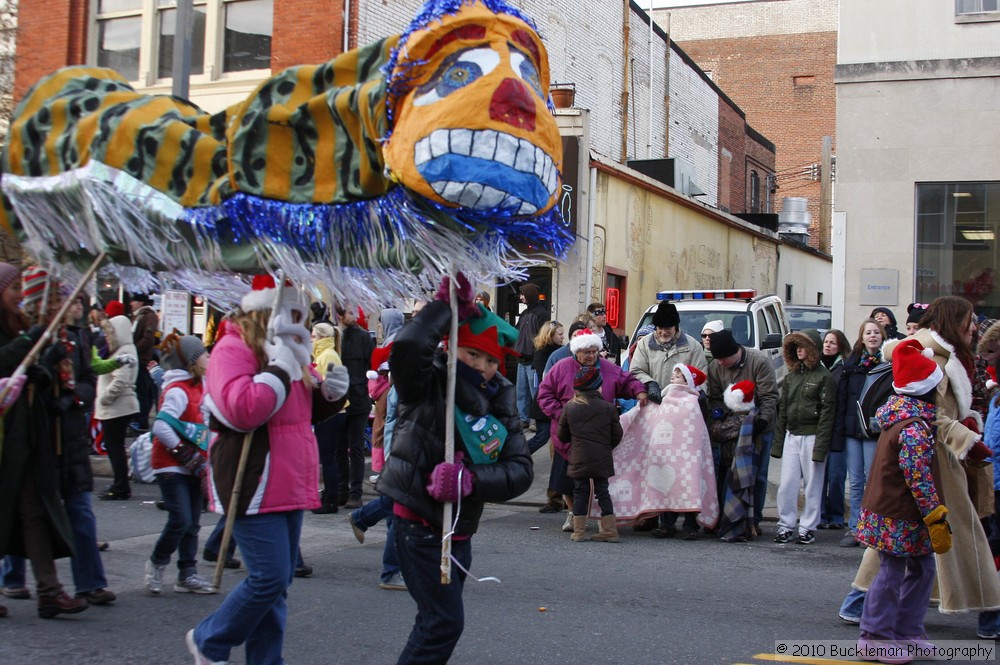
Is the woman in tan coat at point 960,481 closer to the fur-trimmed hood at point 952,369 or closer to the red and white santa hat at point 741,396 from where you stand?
the fur-trimmed hood at point 952,369

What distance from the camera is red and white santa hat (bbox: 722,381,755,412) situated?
927cm

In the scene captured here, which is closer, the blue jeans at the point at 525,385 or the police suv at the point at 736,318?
the blue jeans at the point at 525,385

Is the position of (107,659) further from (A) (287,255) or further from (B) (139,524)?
(B) (139,524)

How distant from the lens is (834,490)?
995cm

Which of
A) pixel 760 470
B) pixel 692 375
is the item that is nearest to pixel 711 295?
pixel 692 375

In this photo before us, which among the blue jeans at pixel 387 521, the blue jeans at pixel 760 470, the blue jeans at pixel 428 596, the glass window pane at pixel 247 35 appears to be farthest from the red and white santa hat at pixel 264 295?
the glass window pane at pixel 247 35

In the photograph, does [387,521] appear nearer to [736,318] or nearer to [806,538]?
[806,538]

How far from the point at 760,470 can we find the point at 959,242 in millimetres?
6431

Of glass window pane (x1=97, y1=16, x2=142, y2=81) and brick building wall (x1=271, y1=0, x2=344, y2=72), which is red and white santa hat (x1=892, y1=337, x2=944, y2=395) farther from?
glass window pane (x1=97, y1=16, x2=142, y2=81)

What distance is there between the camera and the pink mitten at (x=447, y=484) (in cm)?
411

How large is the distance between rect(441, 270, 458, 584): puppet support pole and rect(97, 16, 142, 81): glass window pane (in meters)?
15.4

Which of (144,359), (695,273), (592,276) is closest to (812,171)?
(695,273)

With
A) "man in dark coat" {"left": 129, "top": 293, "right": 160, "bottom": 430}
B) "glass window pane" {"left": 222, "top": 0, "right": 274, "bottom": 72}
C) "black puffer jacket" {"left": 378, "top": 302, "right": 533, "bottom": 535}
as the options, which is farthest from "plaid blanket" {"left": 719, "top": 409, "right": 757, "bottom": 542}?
"glass window pane" {"left": 222, "top": 0, "right": 274, "bottom": 72}

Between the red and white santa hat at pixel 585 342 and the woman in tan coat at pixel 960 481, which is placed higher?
the red and white santa hat at pixel 585 342
